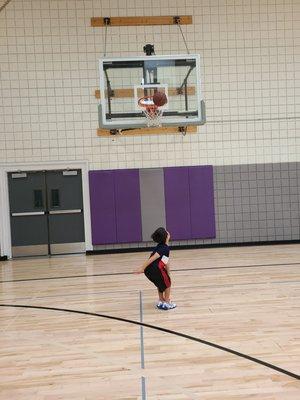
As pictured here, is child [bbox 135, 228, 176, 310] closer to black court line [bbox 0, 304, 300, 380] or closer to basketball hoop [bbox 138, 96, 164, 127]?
black court line [bbox 0, 304, 300, 380]

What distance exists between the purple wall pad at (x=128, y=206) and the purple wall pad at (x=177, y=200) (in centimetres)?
71

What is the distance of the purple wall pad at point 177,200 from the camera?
10694 millimetres

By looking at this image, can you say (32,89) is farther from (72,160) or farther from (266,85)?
(266,85)

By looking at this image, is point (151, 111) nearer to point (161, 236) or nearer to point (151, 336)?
point (161, 236)

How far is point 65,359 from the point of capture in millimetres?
3756

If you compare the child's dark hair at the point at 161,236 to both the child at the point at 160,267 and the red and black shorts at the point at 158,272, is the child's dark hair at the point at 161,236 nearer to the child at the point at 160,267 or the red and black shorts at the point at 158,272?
the child at the point at 160,267

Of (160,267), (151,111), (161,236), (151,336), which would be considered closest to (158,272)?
(160,267)

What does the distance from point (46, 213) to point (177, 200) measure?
3120 mm

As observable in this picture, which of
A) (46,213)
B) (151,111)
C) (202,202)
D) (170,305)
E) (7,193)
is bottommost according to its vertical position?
(170,305)

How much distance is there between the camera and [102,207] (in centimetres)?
1060

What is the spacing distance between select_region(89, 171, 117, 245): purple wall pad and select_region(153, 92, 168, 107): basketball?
2923 millimetres

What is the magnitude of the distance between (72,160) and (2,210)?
1996mm

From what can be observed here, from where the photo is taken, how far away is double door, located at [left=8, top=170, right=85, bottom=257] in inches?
418

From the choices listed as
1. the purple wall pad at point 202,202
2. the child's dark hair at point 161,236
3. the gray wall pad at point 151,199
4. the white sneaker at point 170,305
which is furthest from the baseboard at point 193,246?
the child's dark hair at point 161,236
